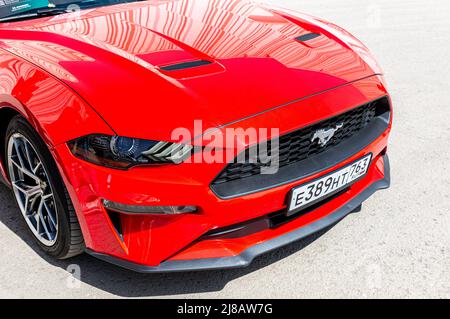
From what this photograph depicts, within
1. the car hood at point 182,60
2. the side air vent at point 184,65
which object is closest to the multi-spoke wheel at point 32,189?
the car hood at point 182,60

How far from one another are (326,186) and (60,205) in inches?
47.3

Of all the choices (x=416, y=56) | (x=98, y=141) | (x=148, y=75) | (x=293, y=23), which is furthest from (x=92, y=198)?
(x=416, y=56)

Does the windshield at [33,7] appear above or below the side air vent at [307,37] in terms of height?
above

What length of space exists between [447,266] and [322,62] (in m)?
1.14

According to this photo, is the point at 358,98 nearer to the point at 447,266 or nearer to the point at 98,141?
the point at 447,266

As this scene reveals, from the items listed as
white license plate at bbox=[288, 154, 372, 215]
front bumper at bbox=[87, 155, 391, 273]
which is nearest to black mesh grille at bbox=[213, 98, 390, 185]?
white license plate at bbox=[288, 154, 372, 215]

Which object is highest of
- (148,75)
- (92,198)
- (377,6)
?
(148,75)

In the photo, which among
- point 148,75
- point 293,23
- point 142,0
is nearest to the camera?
point 148,75

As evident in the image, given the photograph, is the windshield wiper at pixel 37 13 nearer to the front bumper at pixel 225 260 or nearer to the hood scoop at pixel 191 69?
the hood scoop at pixel 191 69

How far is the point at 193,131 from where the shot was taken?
1.98 m

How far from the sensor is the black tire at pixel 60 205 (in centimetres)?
222

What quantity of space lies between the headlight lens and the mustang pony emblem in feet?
2.07

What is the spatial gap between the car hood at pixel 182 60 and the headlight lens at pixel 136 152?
37mm

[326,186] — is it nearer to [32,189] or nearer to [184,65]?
[184,65]
